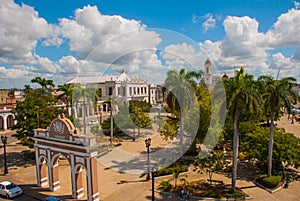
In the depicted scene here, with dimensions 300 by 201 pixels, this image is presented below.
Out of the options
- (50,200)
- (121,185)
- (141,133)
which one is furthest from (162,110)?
(50,200)

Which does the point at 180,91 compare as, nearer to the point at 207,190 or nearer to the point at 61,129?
the point at 207,190

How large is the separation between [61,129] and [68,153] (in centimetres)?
188

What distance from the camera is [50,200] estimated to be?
1523cm

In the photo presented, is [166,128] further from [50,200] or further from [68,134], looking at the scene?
[50,200]

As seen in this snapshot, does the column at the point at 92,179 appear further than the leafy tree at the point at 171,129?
No

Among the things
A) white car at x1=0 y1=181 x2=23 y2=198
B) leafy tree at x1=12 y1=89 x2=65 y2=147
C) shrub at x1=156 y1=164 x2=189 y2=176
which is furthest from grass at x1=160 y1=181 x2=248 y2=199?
leafy tree at x1=12 y1=89 x2=65 y2=147

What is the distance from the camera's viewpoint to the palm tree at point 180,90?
22.3 meters

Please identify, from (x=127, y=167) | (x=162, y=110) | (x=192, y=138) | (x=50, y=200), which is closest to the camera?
(x=50, y=200)

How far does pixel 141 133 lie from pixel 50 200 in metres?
23.9

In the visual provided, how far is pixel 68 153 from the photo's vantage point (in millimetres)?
16234

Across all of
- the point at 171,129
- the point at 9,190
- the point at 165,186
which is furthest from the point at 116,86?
the point at 165,186

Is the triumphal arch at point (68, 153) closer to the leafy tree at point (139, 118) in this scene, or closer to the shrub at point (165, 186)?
the shrub at point (165, 186)

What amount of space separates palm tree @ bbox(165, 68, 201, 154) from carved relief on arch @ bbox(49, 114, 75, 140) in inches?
415

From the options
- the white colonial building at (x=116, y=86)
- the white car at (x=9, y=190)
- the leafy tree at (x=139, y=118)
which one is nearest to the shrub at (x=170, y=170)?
the white car at (x=9, y=190)
